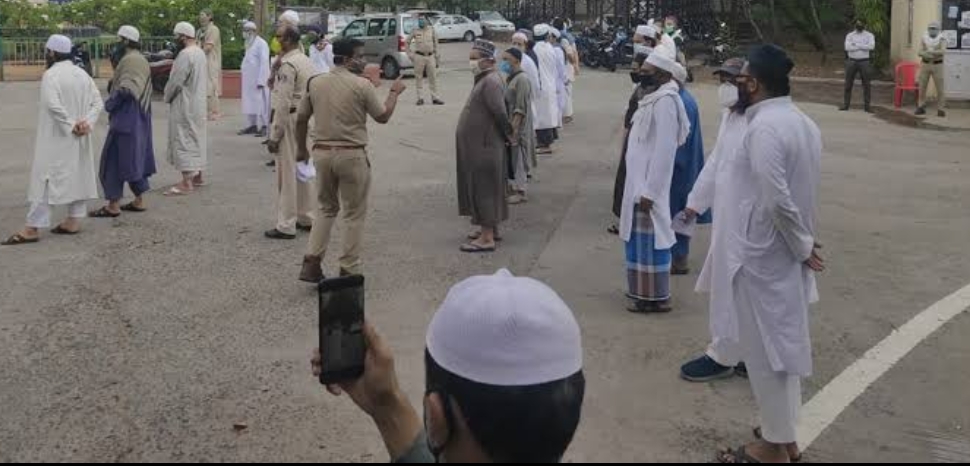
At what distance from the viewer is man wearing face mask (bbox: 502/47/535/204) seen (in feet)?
34.2

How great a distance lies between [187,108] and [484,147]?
393cm

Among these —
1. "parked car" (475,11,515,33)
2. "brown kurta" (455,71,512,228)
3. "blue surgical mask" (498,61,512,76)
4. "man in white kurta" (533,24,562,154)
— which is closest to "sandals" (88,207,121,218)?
"brown kurta" (455,71,512,228)

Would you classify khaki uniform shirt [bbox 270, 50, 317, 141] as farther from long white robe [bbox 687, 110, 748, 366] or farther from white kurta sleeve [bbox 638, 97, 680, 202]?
long white robe [bbox 687, 110, 748, 366]

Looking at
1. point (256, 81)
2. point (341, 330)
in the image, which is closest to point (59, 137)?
point (256, 81)

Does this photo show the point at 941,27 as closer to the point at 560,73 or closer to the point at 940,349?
the point at 560,73

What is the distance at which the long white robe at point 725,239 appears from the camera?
502 centimetres

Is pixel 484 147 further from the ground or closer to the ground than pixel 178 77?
closer to the ground

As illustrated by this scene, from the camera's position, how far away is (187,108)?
11.5m

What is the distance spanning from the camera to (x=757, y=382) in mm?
4859

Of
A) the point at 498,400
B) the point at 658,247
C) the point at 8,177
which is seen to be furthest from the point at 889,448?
the point at 8,177

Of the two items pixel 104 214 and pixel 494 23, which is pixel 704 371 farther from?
pixel 494 23

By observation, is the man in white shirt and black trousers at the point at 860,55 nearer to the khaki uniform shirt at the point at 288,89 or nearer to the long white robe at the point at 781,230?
the khaki uniform shirt at the point at 288,89

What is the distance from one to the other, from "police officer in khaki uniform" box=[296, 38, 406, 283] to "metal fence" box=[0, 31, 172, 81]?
62.0 feet

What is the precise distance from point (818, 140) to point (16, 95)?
20.8 m
